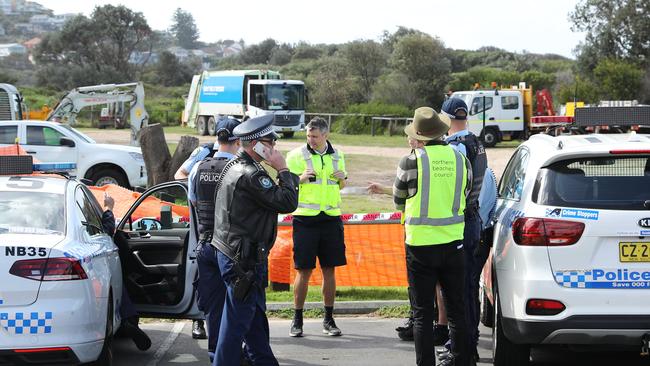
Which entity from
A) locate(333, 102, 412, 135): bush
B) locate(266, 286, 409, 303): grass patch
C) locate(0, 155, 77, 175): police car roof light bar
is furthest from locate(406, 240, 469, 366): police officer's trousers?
locate(333, 102, 412, 135): bush

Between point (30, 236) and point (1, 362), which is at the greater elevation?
point (30, 236)

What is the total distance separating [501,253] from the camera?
21.9 feet

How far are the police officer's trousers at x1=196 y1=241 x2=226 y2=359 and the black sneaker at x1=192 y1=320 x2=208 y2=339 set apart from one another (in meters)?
1.61

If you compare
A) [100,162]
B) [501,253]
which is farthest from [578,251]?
[100,162]

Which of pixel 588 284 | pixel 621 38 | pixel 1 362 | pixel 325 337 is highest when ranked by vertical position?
pixel 621 38

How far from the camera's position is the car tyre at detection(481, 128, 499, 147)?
129ft

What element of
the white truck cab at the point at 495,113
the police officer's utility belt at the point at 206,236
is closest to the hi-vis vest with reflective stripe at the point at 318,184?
the police officer's utility belt at the point at 206,236

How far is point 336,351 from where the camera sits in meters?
7.91

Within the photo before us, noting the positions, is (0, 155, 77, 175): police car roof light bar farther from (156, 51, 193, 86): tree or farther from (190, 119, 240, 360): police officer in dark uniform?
(156, 51, 193, 86): tree

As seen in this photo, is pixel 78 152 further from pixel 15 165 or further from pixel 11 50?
pixel 11 50

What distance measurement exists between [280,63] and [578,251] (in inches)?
4028

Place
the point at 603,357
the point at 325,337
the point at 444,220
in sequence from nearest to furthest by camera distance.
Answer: the point at 444,220
the point at 603,357
the point at 325,337

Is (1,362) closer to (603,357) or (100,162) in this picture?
(603,357)

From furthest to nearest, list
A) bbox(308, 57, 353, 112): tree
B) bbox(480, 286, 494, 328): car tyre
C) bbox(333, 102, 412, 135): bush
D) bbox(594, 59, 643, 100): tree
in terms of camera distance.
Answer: bbox(308, 57, 353, 112): tree < bbox(594, 59, 643, 100): tree < bbox(333, 102, 412, 135): bush < bbox(480, 286, 494, 328): car tyre
